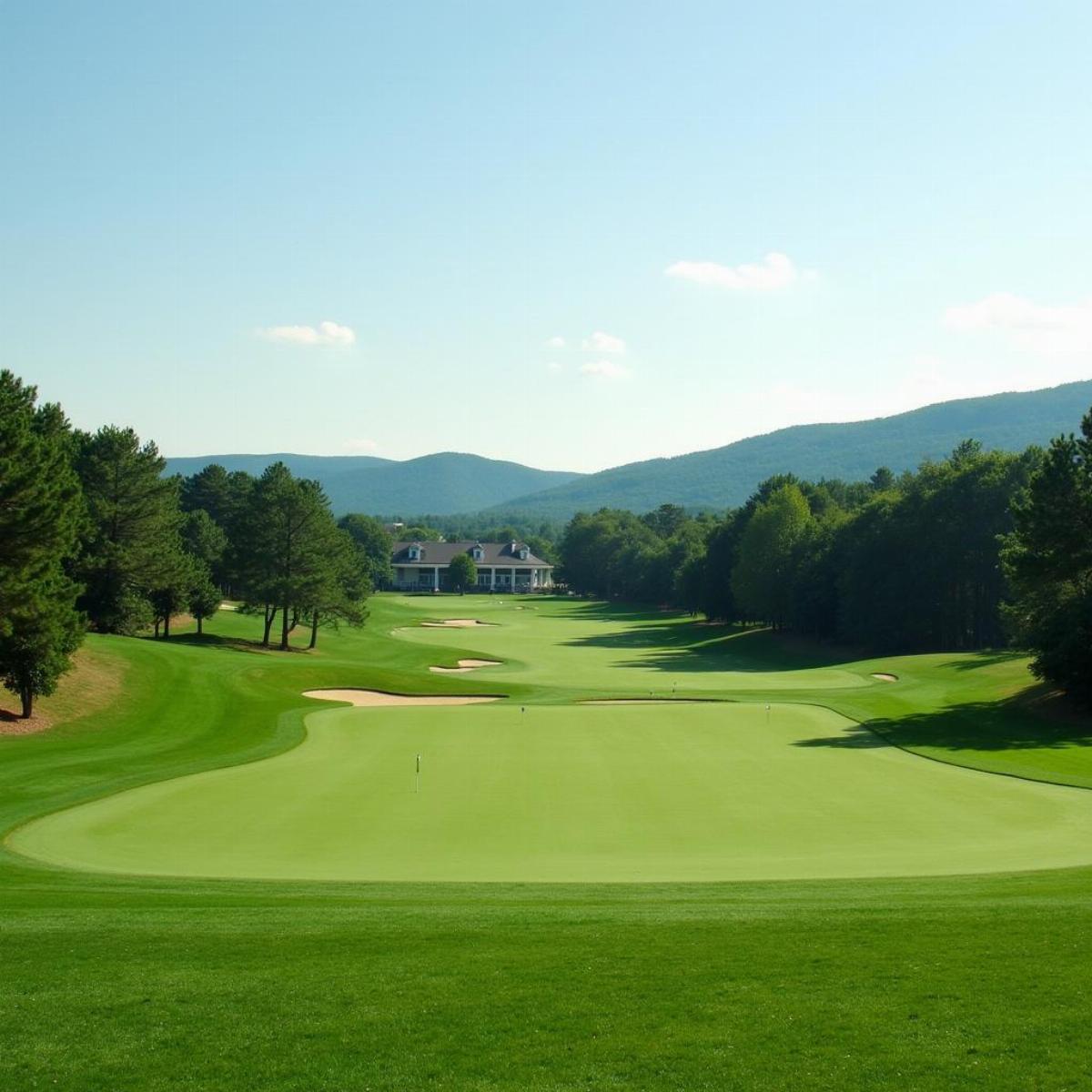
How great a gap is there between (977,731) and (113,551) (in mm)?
42744

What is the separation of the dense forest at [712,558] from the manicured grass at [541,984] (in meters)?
19.7

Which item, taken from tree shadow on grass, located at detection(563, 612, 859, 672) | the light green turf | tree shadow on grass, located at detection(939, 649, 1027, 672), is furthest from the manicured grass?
tree shadow on grass, located at detection(563, 612, 859, 672)

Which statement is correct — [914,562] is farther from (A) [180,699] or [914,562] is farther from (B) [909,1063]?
(B) [909,1063]

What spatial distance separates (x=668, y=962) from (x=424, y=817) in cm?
1153

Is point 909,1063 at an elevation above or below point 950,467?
below

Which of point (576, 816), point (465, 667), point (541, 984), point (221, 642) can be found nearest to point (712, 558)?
point (465, 667)

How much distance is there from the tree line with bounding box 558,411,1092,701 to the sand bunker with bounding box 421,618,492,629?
22.8 metres

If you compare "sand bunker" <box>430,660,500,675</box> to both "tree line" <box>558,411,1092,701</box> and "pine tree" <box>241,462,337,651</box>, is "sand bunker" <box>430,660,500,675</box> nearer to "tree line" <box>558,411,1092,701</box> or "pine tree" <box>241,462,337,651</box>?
"pine tree" <box>241,462,337,651</box>

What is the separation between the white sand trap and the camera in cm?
4698

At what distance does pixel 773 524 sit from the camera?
9281cm

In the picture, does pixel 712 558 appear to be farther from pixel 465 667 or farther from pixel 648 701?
pixel 648 701

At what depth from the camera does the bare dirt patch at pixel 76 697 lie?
35469 millimetres

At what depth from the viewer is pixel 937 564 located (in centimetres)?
7375

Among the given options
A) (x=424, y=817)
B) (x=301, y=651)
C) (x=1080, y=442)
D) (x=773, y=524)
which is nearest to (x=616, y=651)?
(x=773, y=524)
